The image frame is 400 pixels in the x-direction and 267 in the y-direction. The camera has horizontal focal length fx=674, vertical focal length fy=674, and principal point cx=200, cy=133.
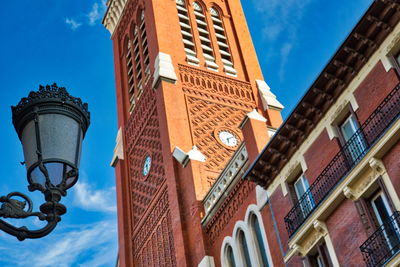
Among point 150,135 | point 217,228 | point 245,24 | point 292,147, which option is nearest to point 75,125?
point 292,147

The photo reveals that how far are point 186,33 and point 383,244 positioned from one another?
22.6 m

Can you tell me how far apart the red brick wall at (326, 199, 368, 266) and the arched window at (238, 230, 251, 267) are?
16.6 feet

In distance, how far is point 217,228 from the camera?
2253 centimetres

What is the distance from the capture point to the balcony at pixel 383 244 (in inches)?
525

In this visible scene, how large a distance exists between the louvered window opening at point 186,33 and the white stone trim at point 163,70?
1.60 meters

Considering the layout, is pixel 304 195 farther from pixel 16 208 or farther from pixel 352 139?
pixel 16 208

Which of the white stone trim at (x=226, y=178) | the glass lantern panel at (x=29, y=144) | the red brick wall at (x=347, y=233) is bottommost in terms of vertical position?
the glass lantern panel at (x=29, y=144)

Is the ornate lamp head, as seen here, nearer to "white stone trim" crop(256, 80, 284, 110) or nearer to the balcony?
the balcony

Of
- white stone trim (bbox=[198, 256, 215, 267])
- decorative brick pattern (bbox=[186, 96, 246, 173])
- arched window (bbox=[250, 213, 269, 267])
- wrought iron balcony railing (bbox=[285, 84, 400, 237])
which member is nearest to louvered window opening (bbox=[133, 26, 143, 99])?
decorative brick pattern (bbox=[186, 96, 246, 173])

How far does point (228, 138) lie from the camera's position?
2912 cm

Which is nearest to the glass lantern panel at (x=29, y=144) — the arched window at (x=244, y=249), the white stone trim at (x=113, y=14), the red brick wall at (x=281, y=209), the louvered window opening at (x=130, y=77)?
the red brick wall at (x=281, y=209)

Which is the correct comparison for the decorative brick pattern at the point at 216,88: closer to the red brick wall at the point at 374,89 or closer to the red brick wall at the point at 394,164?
the red brick wall at the point at 374,89

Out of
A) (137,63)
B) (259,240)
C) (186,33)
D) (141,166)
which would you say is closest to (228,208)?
(259,240)

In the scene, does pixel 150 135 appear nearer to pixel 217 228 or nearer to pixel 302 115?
pixel 217 228
